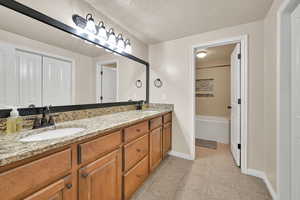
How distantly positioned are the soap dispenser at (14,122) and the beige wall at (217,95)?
13.1ft

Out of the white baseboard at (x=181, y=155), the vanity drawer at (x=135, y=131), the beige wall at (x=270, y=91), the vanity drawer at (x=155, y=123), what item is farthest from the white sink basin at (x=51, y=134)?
the beige wall at (x=270, y=91)

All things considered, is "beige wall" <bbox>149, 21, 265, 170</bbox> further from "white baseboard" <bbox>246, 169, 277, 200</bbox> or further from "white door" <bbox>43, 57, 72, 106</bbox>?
"white door" <bbox>43, 57, 72, 106</bbox>

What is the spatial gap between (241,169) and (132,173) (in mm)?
1689

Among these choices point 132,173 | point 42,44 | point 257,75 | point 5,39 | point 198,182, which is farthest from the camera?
point 257,75

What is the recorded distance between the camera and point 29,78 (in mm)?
1156

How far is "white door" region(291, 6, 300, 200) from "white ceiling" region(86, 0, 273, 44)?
60 cm

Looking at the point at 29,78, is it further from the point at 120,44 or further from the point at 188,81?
the point at 188,81

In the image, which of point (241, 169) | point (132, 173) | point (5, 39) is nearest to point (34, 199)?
point (132, 173)

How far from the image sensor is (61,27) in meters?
1.30

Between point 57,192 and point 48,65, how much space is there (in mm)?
1122

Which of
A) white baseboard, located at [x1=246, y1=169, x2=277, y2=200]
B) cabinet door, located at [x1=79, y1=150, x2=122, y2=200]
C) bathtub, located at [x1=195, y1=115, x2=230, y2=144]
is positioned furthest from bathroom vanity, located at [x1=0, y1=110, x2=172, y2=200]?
bathtub, located at [x1=195, y1=115, x2=230, y2=144]

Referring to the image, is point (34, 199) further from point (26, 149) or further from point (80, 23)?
point (80, 23)

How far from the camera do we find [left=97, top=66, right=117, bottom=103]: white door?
1.86 metres

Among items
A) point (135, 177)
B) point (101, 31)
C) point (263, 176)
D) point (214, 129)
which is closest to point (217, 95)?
point (214, 129)
